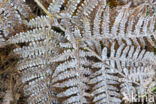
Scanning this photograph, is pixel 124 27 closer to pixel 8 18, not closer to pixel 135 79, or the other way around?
pixel 135 79

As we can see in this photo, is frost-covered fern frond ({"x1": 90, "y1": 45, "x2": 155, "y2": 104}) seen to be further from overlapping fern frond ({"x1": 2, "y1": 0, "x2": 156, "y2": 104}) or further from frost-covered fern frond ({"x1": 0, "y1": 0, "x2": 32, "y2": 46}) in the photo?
frost-covered fern frond ({"x1": 0, "y1": 0, "x2": 32, "y2": 46})

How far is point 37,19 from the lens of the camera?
2047 millimetres

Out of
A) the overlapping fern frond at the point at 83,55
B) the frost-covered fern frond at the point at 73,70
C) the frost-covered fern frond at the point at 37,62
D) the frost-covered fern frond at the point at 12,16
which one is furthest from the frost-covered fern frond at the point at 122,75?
the frost-covered fern frond at the point at 12,16

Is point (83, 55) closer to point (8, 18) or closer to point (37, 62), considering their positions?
point (37, 62)

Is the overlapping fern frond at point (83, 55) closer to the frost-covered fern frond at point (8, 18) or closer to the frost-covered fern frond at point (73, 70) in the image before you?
the frost-covered fern frond at point (73, 70)

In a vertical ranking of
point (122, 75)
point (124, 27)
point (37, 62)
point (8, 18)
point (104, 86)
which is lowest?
point (104, 86)

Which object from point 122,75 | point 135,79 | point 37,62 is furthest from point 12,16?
point 135,79

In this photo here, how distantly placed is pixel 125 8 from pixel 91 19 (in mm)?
427

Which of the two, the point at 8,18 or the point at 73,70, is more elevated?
the point at 8,18

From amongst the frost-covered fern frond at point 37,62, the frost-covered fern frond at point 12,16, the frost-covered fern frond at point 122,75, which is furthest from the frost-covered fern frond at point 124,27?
the frost-covered fern frond at point 12,16

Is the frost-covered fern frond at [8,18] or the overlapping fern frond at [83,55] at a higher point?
the frost-covered fern frond at [8,18]

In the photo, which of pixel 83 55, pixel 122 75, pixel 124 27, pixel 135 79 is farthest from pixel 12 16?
pixel 135 79

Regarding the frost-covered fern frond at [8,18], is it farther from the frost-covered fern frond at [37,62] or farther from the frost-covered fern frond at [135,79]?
the frost-covered fern frond at [135,79]

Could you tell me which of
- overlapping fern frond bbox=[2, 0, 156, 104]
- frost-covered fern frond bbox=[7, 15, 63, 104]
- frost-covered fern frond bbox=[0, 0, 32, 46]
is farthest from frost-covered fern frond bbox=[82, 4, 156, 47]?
frost-covered fern frond bbox=[0, 0, 32, 46]
